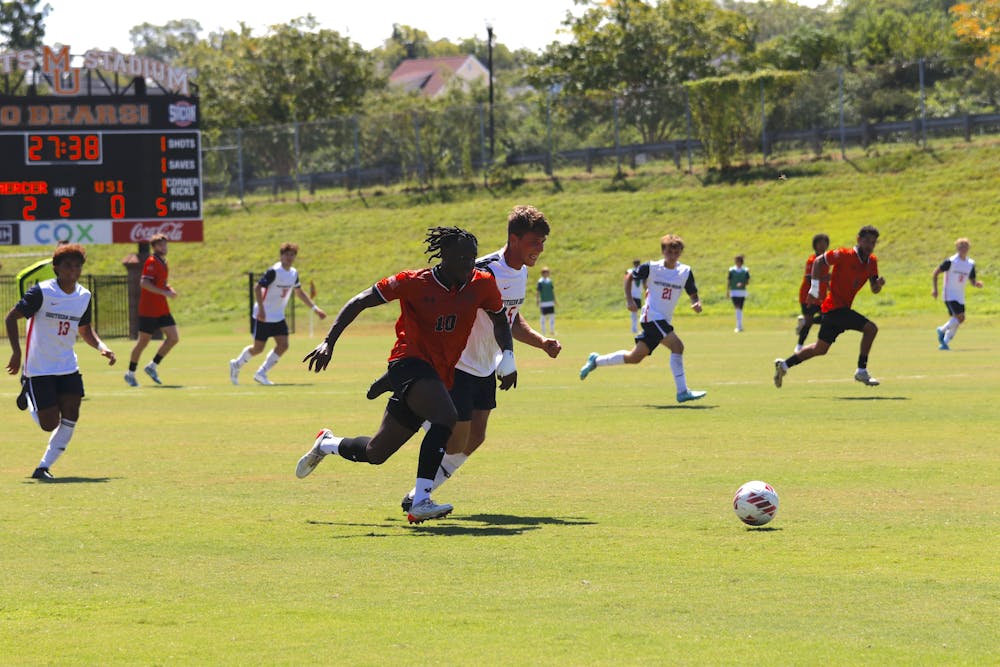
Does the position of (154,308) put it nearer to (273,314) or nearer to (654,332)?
(273,314)

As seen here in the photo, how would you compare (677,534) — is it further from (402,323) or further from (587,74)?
(587,74)

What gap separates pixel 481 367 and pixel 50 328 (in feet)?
15.1

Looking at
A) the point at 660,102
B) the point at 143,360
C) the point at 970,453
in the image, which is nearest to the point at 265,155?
the point at 660,102

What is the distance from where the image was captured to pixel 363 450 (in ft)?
35.0

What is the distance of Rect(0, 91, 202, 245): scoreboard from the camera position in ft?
136

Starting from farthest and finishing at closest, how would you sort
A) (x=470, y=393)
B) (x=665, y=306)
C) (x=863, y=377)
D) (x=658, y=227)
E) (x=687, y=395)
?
(x=658, y=227), (x=863, y=377), (x=665, y=306), (x=687, y=395), (x=470, y=393)

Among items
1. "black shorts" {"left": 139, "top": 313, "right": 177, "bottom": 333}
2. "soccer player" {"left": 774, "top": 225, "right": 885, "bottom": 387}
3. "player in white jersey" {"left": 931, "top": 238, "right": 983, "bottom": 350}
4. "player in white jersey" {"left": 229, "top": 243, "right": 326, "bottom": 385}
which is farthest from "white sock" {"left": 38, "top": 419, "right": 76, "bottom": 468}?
"player in white jersey" {"left": 931, "top": 238, "right": 983, "bottom": 350}

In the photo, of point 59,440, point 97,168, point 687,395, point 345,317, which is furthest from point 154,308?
point 97,168

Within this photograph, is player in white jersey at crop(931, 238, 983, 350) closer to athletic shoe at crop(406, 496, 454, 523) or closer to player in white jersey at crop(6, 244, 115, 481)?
player in white jersey at crop(6, 244, 115, 481)

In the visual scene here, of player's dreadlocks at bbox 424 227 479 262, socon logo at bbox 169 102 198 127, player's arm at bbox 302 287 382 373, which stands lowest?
player's arm at bbox 302 287 382 373

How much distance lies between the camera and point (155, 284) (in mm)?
24812

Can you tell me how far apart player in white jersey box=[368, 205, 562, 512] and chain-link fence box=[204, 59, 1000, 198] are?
5099cm

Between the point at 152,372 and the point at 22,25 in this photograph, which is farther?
the point at 22,25

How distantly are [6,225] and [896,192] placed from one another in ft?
107
